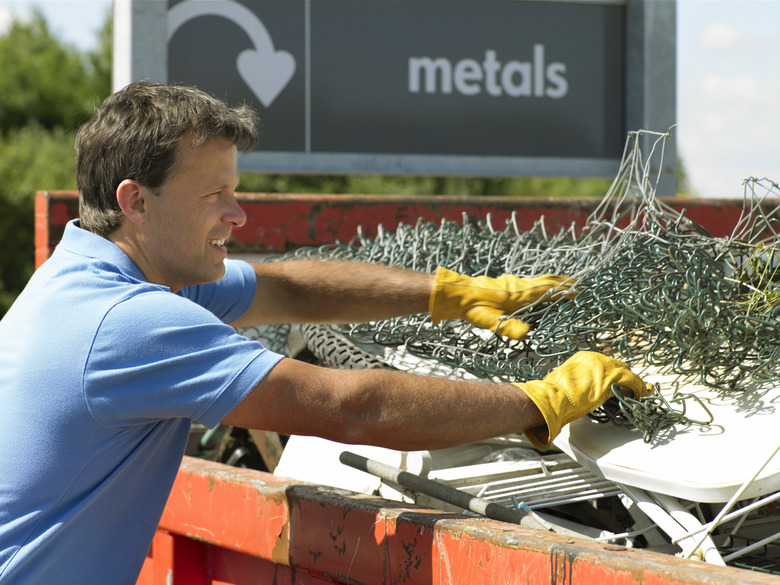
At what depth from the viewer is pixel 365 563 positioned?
5.03ft

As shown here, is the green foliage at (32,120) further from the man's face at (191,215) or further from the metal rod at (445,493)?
the metal rod at (445,493)

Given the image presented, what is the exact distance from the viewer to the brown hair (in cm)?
168

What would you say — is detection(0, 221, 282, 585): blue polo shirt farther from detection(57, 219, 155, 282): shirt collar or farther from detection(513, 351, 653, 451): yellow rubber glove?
detection(513, 351, 653, 451): yellow rubber glove

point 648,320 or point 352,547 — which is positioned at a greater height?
point 648,320

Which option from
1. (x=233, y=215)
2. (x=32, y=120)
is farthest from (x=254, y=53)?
(x=32, y=120)

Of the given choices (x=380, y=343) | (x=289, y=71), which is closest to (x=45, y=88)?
(x=289, y=71)

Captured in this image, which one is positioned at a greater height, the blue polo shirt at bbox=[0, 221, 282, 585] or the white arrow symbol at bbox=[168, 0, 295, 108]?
the white arrow symbol at bbox=[168, 0, 295, 108]

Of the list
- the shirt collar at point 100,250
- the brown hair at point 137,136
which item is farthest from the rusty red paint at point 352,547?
the brown hair at point 137,136

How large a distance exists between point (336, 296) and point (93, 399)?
88cm

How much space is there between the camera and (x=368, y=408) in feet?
4.99

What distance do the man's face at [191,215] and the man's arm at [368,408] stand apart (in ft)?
1.26

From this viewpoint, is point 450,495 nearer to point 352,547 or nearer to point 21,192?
point 352,547

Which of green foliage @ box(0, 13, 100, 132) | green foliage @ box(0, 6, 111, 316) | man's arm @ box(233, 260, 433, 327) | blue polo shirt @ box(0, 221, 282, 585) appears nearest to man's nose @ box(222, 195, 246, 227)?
blue polo shirt @ box(0, 221, 282, 585)

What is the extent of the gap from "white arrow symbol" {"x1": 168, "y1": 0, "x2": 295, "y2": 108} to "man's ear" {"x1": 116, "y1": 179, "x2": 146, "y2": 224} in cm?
257
